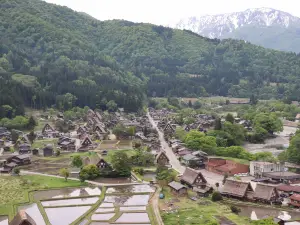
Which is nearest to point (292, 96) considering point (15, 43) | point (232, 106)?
point (232, 106)

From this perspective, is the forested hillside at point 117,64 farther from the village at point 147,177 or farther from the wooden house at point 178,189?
the wooden house at point 178,189

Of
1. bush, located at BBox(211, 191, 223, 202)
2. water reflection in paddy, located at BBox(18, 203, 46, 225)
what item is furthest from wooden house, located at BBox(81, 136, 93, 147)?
bush, located at BBox(211, 191, 223, 202)

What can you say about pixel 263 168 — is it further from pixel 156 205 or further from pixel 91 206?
pixel 91 206

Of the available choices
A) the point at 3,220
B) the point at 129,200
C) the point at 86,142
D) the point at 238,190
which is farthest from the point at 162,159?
the point at 3,220

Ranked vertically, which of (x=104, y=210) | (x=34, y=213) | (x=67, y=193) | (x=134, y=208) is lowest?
(x=67, y=193)

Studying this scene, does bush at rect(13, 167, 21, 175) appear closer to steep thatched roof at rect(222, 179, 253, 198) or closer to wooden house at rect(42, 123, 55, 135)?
steep thatched roof at rect(222, 179, 253, 198)

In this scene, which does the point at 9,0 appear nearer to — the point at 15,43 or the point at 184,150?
the point at 15,43

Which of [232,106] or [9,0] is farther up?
[9,0]
